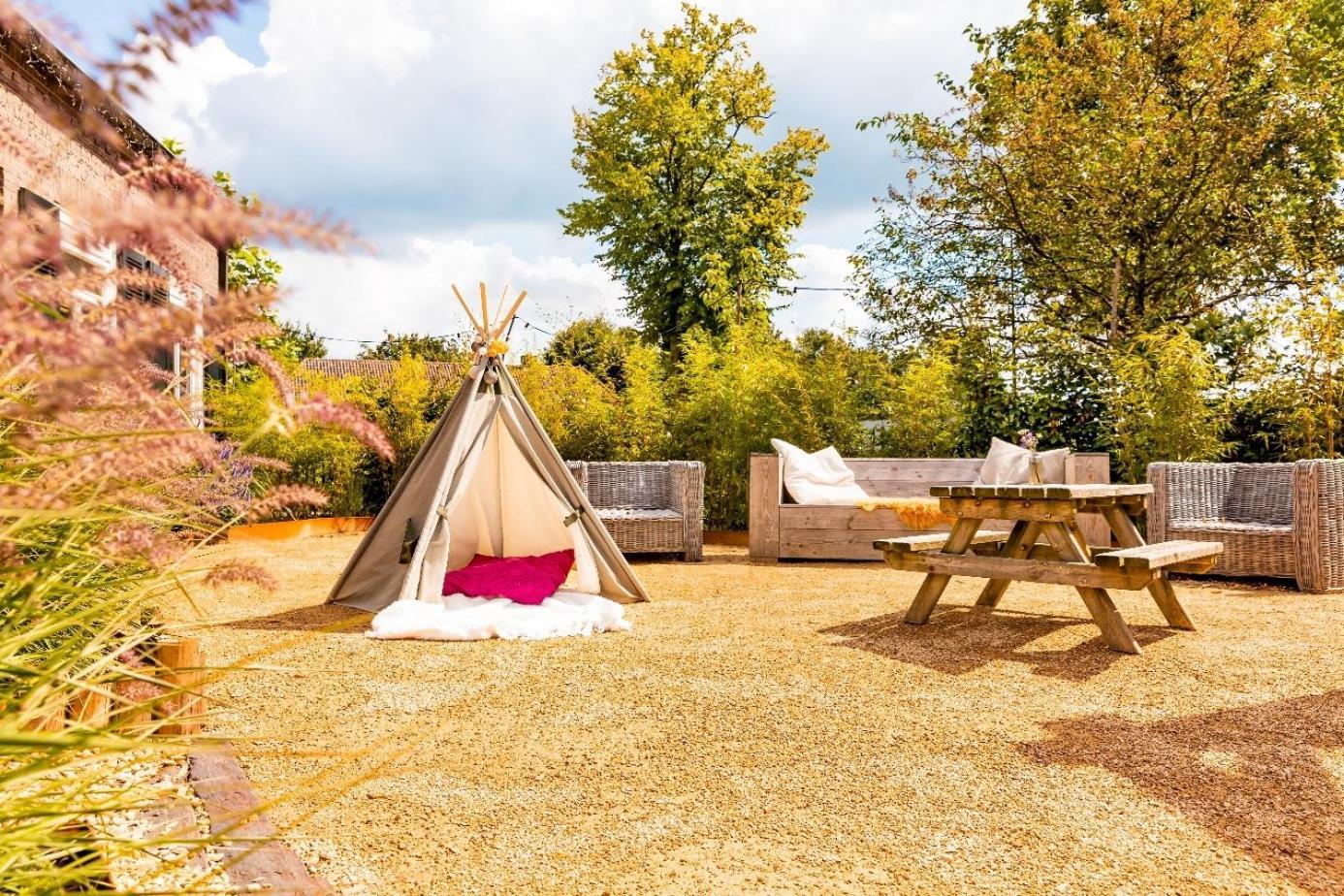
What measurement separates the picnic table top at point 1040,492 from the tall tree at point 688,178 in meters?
10.0

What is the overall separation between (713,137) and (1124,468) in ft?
32.4

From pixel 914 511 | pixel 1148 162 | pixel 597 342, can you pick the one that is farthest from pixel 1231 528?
pixel 597 342

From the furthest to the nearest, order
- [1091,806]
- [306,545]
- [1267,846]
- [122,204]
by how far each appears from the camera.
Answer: [306,545]
[1091,806]
[1267,846]
[122,204]

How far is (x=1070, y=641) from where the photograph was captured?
3.71 metres

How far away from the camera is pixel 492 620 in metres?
3.90

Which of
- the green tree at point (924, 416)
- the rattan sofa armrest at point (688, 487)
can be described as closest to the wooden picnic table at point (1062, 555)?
the rattan sofa armrest at point (688, 487)

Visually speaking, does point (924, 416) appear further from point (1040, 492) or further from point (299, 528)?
point (299, 528)

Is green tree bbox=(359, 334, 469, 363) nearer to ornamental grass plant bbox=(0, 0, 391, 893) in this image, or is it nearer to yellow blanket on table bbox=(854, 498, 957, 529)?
yellow blanket on table bbox=(854, 498, 957, 529)

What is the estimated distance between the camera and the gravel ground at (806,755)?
1.74m

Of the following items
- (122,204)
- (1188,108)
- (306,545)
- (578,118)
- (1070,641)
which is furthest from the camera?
(578,118)

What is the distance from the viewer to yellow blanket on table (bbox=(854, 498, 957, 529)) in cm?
593

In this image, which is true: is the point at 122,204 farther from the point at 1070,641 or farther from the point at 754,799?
the point at 1070,641

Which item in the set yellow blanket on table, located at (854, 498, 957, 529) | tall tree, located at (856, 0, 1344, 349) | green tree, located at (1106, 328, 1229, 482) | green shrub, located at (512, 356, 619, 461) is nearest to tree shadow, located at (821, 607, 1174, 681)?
yellow blanket on table, located at (854, 498, 957, 529)

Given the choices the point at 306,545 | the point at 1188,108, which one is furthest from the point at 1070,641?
the point at 1188,108
